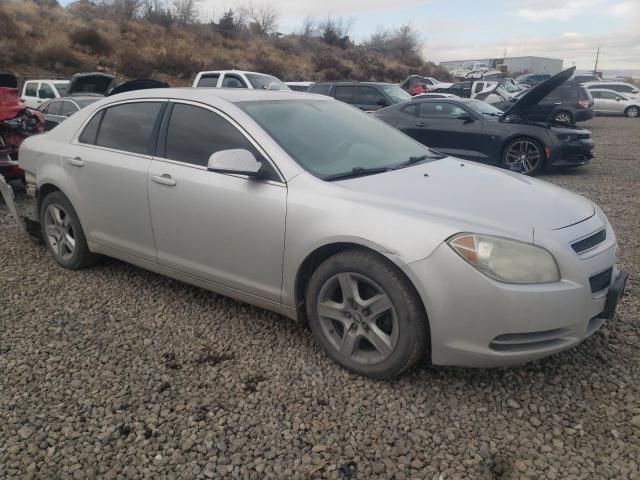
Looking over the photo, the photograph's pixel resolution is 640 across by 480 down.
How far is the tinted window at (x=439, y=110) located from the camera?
31.8 feet

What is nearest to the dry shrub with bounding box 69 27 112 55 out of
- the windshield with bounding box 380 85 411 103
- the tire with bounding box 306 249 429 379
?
the windshield with bounding box 380 85 411 103

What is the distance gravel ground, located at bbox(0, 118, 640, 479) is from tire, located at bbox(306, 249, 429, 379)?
138mm

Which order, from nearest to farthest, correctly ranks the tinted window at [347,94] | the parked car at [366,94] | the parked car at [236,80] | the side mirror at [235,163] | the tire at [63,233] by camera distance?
1. the side mirror at [235,163]
2. the tire at [63,233]
3. the parked car at [236,80]
4. the parked car at [366,94]
5. the tinted window at [347,94]

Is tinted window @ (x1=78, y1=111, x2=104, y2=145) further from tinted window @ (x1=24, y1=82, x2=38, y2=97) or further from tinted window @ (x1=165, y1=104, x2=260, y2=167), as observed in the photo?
tinted window @ (x1=24, y1=82, x2=38, y2=97)

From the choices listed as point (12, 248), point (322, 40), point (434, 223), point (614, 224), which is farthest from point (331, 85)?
point (322, 40)

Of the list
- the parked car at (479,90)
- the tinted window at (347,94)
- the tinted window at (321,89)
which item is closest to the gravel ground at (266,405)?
the tinted window at (347,94)

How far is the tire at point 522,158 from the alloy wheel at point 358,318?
716 centimetres

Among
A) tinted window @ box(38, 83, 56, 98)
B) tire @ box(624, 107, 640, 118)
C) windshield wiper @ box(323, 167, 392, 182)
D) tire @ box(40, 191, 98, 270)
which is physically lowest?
tire @ box(40, 191, 98, 270)

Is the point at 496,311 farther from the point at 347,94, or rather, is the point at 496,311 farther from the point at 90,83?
the point at 90,83

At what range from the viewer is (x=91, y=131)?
406 cm

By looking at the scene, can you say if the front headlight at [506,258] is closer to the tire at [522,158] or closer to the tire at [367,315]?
the tire at [367,315]

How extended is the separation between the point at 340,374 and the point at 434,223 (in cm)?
102

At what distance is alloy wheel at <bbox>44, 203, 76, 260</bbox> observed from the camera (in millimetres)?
4285

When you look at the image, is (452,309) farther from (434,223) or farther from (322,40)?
(322,40)
